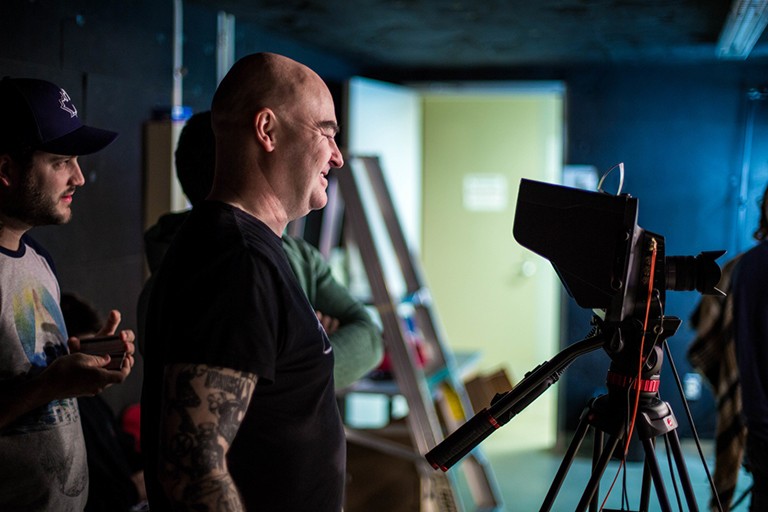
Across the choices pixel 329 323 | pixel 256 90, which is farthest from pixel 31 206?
pixel 329 323

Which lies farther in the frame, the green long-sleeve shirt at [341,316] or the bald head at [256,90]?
the green long-sleeve shirt at [341,316]

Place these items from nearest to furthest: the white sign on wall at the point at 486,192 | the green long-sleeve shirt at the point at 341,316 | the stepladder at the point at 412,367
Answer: the green long-sleeve shirt at the point at 341,316, the stepladder at the point at 412,367, the white sign on wall at the point at 486,192

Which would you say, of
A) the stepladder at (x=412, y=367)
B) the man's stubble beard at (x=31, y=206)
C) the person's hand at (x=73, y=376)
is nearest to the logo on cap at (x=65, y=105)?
the man's stubble beard at (x=31, y=206)

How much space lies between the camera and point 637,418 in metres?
1.14

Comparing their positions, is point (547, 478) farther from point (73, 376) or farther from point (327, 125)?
point (327, 125)

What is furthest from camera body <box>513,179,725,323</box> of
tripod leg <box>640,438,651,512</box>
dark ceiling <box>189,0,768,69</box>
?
dark ceiling <box>189,0,768,69</box>

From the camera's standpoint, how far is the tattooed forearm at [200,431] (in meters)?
0.93

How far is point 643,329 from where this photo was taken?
43.5 inches

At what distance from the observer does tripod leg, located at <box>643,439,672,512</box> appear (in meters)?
1.13

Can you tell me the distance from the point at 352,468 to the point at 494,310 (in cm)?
273

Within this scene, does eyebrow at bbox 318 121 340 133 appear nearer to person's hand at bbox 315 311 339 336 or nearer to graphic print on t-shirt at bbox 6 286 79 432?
graphic print on t-shirt at bbox 6 286 79 432

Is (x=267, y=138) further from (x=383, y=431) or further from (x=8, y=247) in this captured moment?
(x=383, y=431)

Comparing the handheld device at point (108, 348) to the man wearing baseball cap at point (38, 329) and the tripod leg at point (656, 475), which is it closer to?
the man wearing baseball cap at point (38, 329)

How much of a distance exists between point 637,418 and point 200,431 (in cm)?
59
